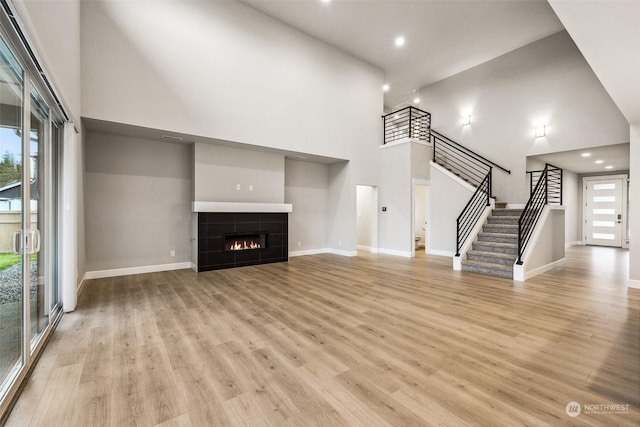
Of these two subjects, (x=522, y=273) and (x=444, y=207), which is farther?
(x=444, y=207)

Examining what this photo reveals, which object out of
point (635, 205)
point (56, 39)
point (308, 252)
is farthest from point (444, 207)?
point (56, 39)

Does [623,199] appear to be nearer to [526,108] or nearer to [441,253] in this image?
[526,108]

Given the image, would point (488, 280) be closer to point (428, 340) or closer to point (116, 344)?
point (428, 340)

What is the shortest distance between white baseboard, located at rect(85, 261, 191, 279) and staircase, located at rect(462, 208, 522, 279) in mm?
6177

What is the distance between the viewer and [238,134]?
5957mm

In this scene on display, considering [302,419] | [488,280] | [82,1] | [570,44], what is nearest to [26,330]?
[302,419]

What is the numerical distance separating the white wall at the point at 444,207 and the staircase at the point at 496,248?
96 centimetres

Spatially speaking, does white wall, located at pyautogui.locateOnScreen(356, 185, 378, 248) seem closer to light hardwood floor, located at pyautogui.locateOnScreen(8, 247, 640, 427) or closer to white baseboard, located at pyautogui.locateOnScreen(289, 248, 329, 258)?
white baseboard, located at pyautogui.locateOnScreen(289, 248, 329, 258)

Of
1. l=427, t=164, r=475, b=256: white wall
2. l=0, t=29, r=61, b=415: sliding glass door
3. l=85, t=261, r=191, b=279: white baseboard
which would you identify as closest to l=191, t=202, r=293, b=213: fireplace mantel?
l=85, t=261, r=191, b=279: white baseboard

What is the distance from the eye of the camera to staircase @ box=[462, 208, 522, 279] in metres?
5.62

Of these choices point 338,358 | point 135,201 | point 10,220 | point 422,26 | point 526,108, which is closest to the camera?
point 10,220

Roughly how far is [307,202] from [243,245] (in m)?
2.46

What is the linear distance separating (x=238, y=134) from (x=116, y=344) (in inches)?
173

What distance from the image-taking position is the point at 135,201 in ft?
18.5
